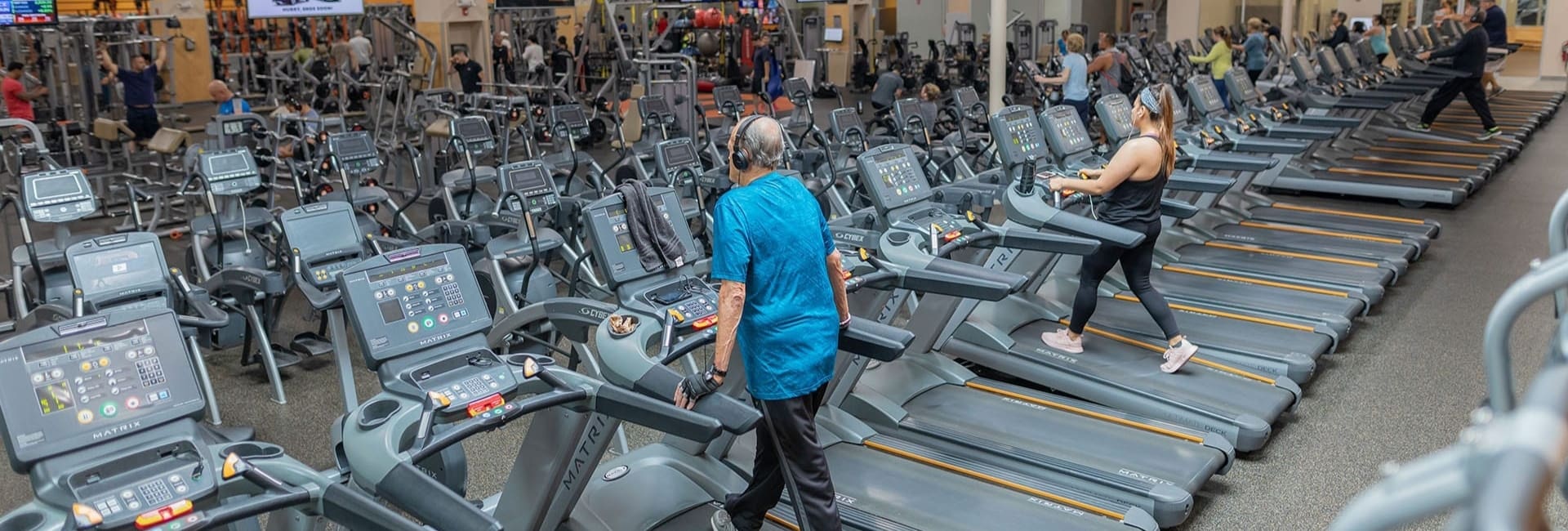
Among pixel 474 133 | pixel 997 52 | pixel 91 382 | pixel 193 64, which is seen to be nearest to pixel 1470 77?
pixel 997 52

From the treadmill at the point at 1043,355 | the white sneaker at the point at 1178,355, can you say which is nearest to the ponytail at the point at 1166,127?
the treadmill at the point at 1043,355

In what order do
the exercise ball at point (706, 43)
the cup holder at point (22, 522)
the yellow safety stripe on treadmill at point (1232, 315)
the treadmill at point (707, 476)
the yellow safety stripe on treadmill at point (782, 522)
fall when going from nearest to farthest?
1. the cup holder at point (22, 522)
2. the treadmill at point (707, 476)
3. the yellow safety stripe on treadmill at point (782, 522)
4. the yellow safety stripe on treadmill at point (1232, 315)
5. the exercise ball at point (706, 43)

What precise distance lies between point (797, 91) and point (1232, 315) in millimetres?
5252

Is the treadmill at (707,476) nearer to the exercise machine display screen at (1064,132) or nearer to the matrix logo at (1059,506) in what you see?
the matrix logo at (1059,506)

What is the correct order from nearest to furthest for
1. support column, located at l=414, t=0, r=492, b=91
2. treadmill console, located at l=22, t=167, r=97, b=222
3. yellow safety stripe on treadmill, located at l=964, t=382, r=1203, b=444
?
1. yellow safety stripe on treadmill, located at l=964, t=382, r=1203, b=444
2. treadmill console, located at l=22, t=167, r=97, b=222
3. support column, located at l=414, t=0, r=492, b=91

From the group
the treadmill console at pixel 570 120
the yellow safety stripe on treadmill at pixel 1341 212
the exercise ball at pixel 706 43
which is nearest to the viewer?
the yellow safety stripe on treadmill at pixel 1341 212

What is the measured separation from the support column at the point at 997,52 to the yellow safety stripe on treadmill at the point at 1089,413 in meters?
4.48

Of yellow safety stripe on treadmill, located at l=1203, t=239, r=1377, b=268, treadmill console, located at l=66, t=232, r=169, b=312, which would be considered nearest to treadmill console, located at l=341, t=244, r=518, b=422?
treadmill console, located at l=66, t=232, r=169, b=312

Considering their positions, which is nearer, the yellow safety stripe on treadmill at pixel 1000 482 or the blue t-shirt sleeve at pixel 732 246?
the blue t-shirt sleeve at pixel 732 246

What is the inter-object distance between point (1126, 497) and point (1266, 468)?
2.61 ft

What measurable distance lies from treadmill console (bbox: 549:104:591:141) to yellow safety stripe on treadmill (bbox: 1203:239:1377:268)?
425 cm

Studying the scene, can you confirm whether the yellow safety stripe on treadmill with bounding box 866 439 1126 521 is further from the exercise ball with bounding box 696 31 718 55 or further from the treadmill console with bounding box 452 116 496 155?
the exercise ball with bounding box 696 31 718 55

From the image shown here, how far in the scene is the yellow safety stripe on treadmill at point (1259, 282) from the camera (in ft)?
20.5

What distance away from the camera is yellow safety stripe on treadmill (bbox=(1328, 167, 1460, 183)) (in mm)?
9242
